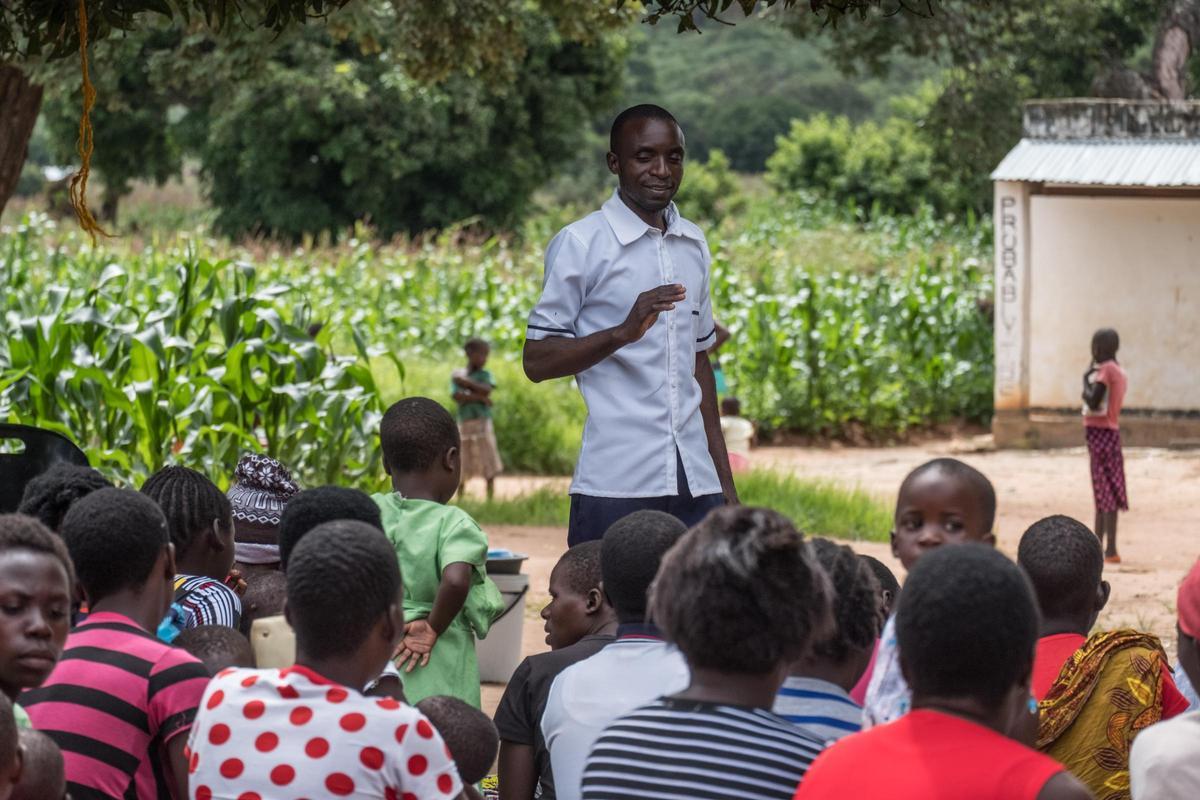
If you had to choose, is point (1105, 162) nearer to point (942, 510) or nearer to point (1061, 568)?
point (1061, 568)

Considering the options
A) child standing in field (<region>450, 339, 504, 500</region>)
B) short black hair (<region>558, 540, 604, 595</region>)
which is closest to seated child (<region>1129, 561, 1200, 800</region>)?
short black hair (<region>558, 540, 604, 595</region>)

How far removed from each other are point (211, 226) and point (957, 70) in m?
17.3

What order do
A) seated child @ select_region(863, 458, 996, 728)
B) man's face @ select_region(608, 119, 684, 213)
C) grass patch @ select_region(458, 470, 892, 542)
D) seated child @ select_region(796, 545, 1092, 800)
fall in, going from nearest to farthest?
seated child @ select_region(796, 545, 1092, 800) → seated child @ select_region(863, 458, 996, 728) → man's face @ select_region(608, 119, 684, 213) → grass patch @ select_region(458, 470, 892, 542)

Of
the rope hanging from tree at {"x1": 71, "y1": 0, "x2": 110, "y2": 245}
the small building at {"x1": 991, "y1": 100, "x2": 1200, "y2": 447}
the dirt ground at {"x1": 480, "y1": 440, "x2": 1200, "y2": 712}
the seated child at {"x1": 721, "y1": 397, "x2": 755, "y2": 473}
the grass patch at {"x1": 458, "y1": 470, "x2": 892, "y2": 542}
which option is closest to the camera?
the rope hanging from tree at {"x1": 71, "y1": 0, "x2": 110, "y2": 245}

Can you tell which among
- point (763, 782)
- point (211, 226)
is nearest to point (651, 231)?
point (763, 782)

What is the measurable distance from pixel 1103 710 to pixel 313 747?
155 centimetres

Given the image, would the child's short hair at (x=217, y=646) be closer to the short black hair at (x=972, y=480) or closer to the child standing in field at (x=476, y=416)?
the short black hair at (x=972, y=480)

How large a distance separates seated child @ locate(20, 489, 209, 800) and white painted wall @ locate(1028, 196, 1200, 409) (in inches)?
492

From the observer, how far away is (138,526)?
2842 millimetres

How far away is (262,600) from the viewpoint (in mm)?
3467

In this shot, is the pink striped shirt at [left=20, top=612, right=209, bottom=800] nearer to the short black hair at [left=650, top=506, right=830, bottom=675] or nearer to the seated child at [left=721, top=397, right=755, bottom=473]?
the short black hair at [left=650, top=506, right=830, bottom=675]

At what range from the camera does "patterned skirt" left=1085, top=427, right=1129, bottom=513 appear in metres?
9.16

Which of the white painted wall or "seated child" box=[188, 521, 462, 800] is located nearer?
"seated child" box=[188, 521, 462, 800]

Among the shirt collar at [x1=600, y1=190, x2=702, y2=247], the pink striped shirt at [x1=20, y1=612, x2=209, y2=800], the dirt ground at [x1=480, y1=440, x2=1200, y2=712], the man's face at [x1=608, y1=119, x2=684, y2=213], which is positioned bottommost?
the dirt ground at [x1=480, y1=440, x2=1200, y2=712]
